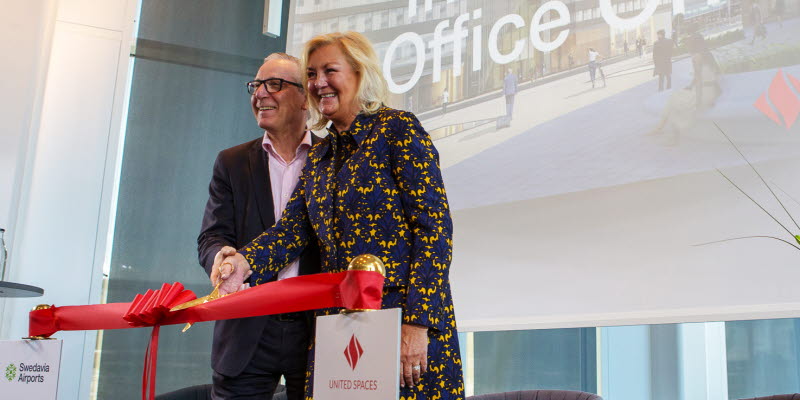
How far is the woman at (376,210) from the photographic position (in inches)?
60.2

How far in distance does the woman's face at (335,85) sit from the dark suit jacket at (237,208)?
1.14 ft

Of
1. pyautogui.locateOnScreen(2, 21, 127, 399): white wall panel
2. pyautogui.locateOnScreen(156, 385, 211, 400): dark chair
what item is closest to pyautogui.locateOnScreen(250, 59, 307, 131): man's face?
pyautogui.locateOnScreen(156, 385, 211, 400): dark chair

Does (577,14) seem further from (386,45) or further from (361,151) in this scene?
(361,151)

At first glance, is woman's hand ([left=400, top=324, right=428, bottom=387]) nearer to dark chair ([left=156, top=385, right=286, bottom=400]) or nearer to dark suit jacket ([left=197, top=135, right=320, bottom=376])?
dark suit jacket ([left=197, top=135, right=320, bottom=376])

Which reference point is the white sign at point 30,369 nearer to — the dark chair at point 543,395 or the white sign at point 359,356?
the white sign at point 359,356

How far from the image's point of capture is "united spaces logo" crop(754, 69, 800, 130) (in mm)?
2387

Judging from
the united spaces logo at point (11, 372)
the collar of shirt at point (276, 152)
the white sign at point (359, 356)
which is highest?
the collar of shirt at point (276, 152)

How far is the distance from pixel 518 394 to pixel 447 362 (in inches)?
59.4

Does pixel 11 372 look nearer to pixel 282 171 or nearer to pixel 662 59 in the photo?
pixel 282 171

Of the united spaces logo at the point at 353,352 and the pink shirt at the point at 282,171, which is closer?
the united spaces logo at the point at 353,352

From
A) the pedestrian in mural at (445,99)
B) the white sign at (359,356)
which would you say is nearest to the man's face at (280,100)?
the white sign at (359,356)

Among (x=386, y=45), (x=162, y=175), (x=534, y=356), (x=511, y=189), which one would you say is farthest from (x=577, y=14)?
(x=162, y=175)

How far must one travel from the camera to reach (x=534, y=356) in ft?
14.8

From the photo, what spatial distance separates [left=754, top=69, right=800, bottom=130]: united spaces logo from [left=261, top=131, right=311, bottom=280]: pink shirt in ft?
4.91
